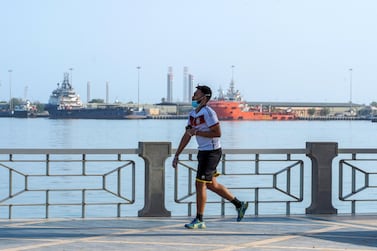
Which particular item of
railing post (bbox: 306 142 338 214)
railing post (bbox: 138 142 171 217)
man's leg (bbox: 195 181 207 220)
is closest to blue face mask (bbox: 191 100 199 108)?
man's leg (bbox: 195 181 207 220)

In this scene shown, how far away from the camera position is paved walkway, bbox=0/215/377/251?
33.5 ft

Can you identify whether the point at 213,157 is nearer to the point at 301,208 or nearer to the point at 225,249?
the point at 225,249

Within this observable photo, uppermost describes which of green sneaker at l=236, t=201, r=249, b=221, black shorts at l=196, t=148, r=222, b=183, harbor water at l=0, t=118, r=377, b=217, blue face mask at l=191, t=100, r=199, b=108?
blue face mask at l=191, t=100, r=199, b=108

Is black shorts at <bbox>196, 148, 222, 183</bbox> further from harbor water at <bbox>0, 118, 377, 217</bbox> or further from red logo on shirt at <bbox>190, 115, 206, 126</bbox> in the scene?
harbor water at <bbox>0, 118, 377, 217</bbox>

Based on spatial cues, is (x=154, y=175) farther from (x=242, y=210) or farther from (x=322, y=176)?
(x=322, y=176)

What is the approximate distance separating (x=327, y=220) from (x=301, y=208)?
1221cm

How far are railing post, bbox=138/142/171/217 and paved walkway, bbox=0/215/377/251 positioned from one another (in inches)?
12.6

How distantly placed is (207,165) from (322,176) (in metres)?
2.70

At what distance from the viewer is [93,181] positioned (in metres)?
35.4

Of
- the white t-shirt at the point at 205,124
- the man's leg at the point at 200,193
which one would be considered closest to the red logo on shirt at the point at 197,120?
the white t-shirt at the point at 205,124

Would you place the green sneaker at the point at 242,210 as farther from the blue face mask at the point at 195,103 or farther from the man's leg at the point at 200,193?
the blue face mask at the point at 195,103

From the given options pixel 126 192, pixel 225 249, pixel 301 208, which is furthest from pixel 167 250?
pixel 126 192

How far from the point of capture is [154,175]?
13.2 meters

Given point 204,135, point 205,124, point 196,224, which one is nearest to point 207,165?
point 204,135
